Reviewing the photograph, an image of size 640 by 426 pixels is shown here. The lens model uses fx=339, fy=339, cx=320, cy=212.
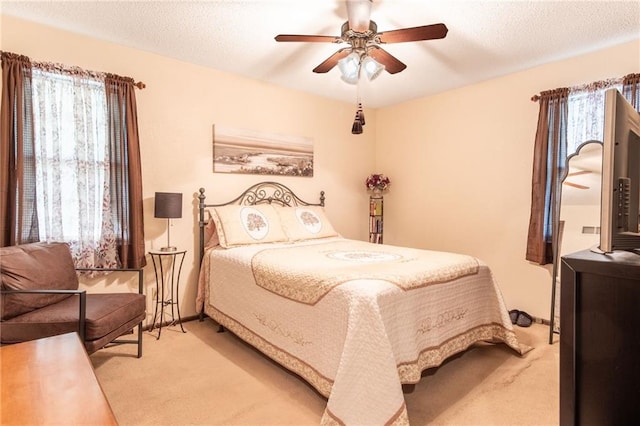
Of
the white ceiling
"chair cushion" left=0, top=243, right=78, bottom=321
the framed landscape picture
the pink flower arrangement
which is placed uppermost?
the white ceiling

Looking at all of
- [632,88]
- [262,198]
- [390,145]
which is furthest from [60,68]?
[632,88]

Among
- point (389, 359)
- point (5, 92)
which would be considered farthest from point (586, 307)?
point (5, 92)

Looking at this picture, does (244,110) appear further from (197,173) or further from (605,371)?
(605,371)

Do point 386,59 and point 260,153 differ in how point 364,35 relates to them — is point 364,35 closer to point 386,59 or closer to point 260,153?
point 386,59

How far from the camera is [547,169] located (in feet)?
11.0

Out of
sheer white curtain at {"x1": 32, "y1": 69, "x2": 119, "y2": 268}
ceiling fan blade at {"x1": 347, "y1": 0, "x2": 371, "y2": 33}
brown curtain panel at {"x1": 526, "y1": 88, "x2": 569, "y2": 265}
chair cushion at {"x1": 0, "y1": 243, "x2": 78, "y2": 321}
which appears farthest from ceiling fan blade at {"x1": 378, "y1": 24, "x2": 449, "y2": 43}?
chair cushion at {"x1": 0, "y1": 243, "x2": 78, "y2": 321}

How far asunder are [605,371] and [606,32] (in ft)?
9.87

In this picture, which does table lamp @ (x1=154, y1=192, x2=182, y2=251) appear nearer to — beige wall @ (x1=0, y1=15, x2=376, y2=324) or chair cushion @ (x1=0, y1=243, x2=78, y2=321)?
beige wall @ (x1=0, y1=15, x2=376, y2=324)

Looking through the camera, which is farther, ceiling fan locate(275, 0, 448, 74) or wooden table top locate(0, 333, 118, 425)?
ceiling fan locate(275, 0, 448, 74)

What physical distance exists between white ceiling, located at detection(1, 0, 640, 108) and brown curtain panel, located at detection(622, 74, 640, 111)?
35 centimetres

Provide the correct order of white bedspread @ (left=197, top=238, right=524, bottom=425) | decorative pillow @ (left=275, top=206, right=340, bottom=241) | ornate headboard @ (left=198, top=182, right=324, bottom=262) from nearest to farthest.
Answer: white bedspread @ (left=197, top=238, right=524, bottom=425)
ornate headboard @ (left=198, top=182, right=324, bottom=262)
decorative pillow @ (left=275, top=206, right=340, bottom=241)

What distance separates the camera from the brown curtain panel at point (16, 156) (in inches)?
A: 96.7

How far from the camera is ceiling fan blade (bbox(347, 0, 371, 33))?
221 centimetres

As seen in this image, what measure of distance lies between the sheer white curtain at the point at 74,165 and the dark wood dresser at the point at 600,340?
10.5ft
